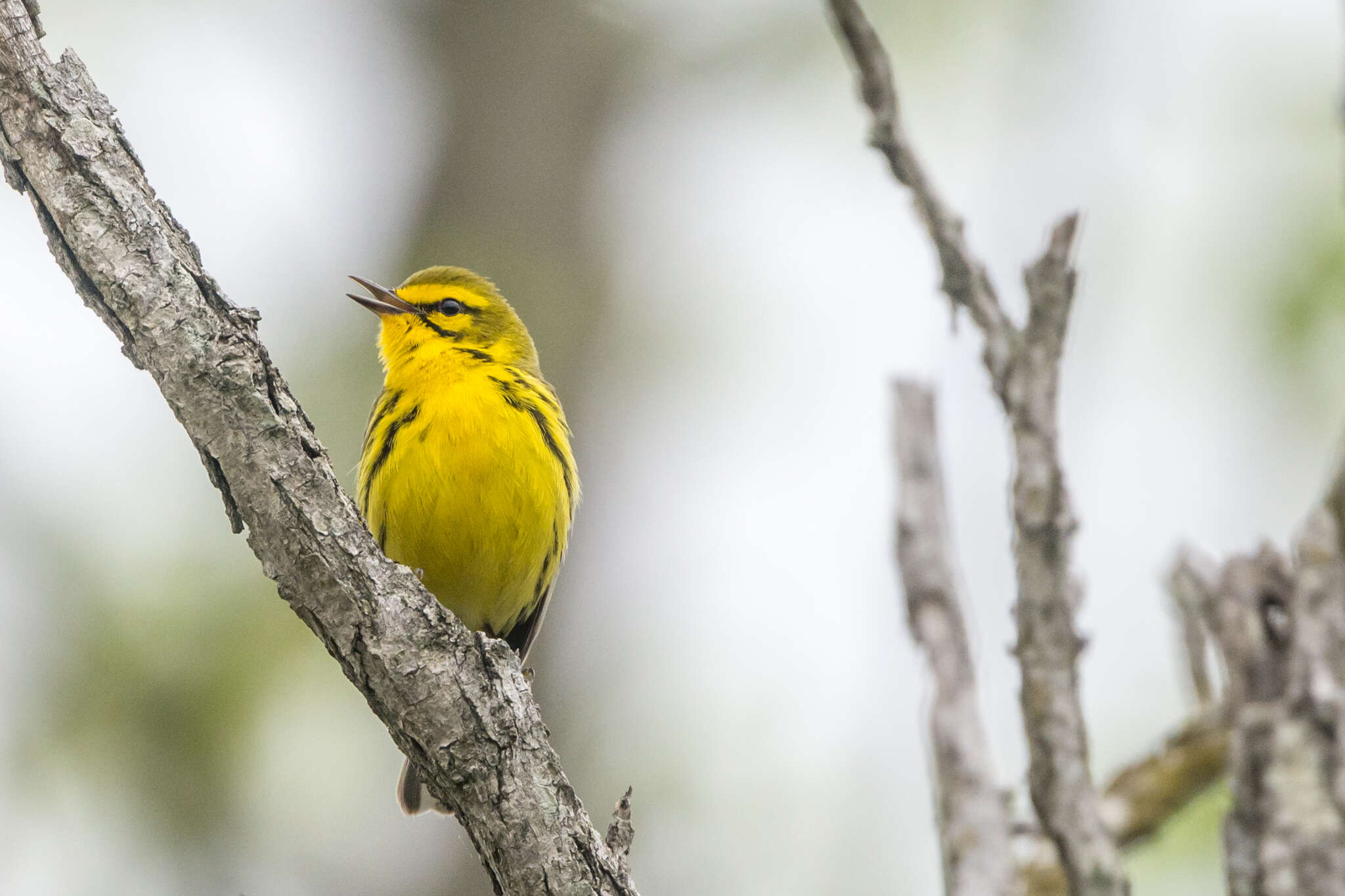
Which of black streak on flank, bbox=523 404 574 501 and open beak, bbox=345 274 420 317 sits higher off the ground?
open beak, bbox=345 274 420 317

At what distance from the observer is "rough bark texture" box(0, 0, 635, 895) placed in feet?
9.78

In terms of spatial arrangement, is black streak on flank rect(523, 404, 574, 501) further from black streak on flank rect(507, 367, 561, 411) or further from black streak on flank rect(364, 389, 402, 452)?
black streak on flank rect(364, 389, 402, 452)

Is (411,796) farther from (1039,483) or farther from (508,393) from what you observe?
(1039,483)

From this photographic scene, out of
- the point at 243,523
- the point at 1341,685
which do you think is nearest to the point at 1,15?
the point at 243,523

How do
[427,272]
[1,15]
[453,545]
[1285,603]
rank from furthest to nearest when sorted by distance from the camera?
[427,272]
[453,545]
[1,15]
[1285,603]

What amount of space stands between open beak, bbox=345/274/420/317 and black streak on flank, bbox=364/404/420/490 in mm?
812

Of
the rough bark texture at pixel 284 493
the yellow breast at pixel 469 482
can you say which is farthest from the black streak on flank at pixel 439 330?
the rough bark texture at pixel 284 493

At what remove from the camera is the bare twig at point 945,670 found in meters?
2.64

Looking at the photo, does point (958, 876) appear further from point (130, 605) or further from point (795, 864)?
point (130, 605)

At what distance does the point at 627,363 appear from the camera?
29.0ft

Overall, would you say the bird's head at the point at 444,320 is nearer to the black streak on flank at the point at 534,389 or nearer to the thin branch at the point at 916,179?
the black streak on flank at the point at 534,389

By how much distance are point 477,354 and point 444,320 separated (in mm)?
360

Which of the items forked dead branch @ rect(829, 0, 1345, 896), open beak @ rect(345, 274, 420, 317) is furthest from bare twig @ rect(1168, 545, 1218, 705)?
open beak @ rect(345, 274, 420, 317)

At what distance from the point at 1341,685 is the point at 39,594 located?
26.2 ft
